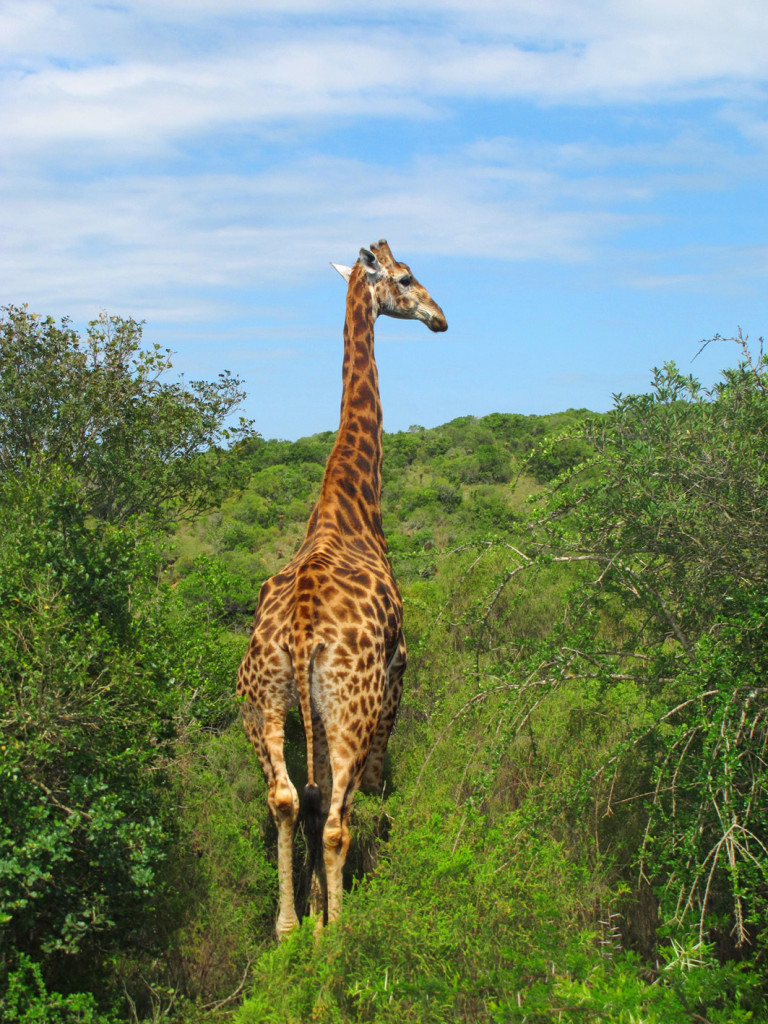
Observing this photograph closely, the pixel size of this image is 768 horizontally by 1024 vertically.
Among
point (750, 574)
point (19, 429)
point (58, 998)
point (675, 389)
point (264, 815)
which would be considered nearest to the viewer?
point (58, 998)

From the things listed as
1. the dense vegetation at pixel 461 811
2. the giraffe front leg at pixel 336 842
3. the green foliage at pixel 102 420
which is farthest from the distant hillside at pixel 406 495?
the giraffe front leg at pixel 336 842

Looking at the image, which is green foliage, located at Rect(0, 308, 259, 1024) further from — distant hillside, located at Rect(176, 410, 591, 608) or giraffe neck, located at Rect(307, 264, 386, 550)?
distant hillside, located at Rect(176, 410, 591, 608)

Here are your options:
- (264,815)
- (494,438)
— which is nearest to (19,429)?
(264,815)

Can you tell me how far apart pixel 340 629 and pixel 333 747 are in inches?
22.7

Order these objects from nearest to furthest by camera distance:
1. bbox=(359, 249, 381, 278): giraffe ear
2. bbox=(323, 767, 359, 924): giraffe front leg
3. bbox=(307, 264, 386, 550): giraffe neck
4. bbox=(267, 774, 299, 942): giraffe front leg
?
bbox=(323, 767, 359, 924): giraffe front leg
bbox=(267, 774, 299, 942): giraffe front leg
bbox=(307, 264, 386, 550): giraffe neck
bbox=(359, 249, 381, 278): giraffe ear

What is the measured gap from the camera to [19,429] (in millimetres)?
10164

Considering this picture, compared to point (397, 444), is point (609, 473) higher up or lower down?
lower down

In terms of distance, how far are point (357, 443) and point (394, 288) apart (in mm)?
1578

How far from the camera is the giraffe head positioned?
23.0 feet

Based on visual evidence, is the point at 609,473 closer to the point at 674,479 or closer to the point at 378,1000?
the point at 674,479

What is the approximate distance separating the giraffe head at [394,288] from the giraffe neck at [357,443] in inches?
4.2

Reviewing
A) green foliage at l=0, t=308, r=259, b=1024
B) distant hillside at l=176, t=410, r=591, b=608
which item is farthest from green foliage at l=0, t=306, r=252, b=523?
green foliage at l=0, t=308, r=259, b=1024

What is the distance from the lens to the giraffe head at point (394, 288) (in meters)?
7.01

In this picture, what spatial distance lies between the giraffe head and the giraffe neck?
11 cm
